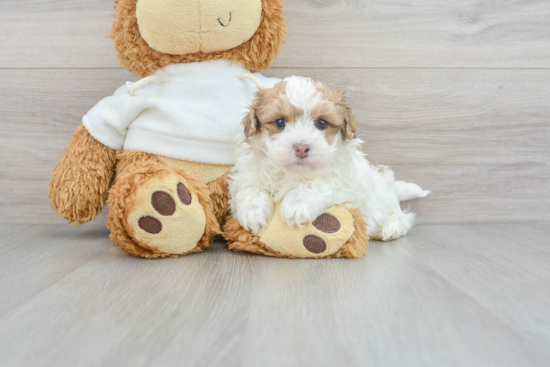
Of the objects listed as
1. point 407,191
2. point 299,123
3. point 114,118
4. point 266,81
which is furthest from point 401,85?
point 114,118

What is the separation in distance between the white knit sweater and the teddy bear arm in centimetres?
3

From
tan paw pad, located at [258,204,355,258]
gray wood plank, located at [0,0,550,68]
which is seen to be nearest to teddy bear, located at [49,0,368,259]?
tan paw pad, located at [258,204,355,258]

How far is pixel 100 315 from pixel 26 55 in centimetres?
108

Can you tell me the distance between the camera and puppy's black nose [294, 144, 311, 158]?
89cm

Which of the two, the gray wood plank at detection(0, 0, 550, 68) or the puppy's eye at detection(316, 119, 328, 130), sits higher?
the gray wood plank at detection(0, 0, 550, 68)

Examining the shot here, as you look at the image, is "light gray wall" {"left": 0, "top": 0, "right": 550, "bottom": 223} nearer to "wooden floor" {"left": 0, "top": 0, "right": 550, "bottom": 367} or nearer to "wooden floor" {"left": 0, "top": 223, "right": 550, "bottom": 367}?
"wooden floor" {"left": 0, "top": 0, "right": 550, "bottom": 367}

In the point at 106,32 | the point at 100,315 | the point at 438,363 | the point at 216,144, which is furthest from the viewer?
the point at 106,32

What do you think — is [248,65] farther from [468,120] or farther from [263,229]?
[468,120]

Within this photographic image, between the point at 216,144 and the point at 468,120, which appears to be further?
the point at 468,120

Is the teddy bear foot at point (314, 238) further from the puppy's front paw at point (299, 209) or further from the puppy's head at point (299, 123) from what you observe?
the puppy's head at point (299, 123)

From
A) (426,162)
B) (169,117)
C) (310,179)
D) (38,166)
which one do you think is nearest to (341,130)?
(310,179)

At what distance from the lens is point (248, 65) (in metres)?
1.15

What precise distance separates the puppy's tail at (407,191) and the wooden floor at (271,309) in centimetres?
33

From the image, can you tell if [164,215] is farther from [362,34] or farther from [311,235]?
[362,34]
